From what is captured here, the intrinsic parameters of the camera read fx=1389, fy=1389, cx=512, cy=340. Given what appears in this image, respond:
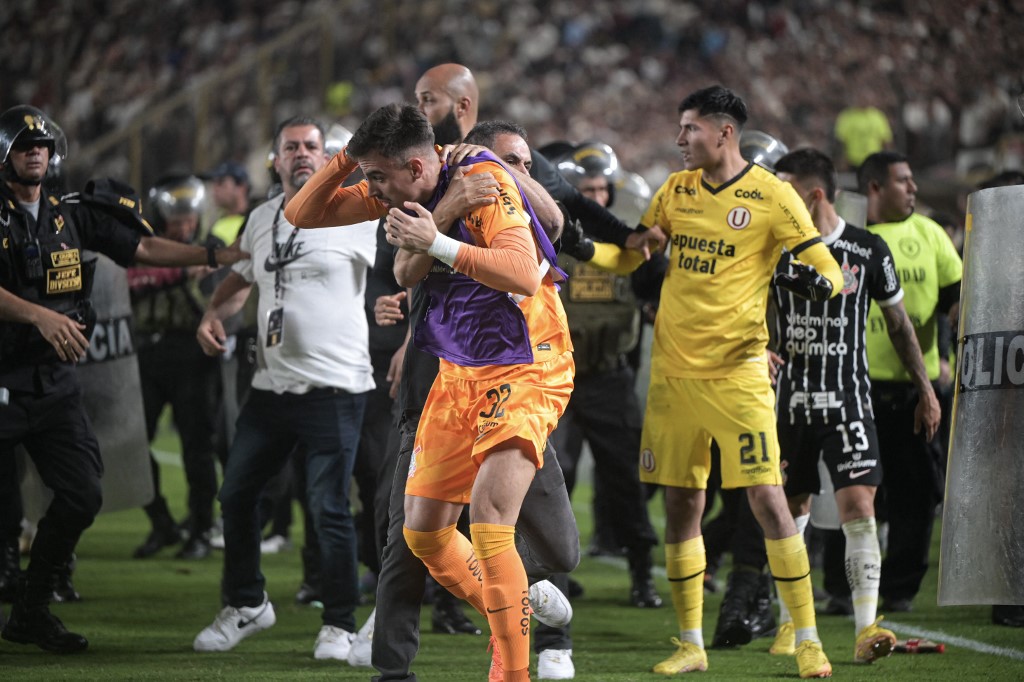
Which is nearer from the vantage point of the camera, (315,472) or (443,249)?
(443,249)

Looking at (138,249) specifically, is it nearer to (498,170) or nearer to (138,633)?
(138,633)

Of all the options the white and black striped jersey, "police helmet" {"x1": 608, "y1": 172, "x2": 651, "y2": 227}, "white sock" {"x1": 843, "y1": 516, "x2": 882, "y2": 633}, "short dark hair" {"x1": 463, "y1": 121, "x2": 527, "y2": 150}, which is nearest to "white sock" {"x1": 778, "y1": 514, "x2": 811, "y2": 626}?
"white sock" {"x1": 843, "y1": 516, "x2": 882, "y2": 633}

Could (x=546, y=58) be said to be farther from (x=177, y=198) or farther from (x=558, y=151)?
(x=558, y=151)

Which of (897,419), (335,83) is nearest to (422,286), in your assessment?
(897,419)

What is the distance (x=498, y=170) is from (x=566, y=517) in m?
1.20

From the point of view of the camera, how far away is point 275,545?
8.98 meters

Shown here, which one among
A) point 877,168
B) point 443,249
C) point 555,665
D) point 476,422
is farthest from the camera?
point 877,168

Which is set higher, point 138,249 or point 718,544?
point 138,249

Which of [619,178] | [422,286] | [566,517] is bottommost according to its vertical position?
[566,517]

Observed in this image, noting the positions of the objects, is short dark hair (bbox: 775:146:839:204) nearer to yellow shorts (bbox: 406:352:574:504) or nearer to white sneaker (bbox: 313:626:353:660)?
yellow shorts (bbox: 406:352:574:504)

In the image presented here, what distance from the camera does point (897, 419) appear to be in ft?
22.4

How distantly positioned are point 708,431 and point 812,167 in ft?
4.35

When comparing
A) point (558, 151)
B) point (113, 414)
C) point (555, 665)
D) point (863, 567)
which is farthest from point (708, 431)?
point (113, 414)

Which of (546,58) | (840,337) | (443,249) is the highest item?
(546,58)
